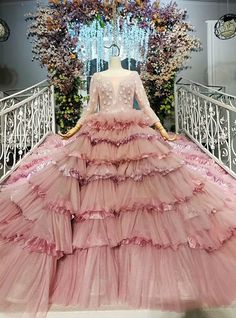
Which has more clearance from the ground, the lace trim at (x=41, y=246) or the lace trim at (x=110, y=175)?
the lace trim at (x=110, y=175)

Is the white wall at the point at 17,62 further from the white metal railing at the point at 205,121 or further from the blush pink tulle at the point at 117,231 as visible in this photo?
the blush pink tulle at the point at 117,231

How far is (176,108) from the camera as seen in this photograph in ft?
14.5

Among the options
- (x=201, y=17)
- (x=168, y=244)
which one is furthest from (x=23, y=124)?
(x=201, y=17)

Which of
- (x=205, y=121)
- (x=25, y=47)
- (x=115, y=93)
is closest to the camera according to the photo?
Result: (x=115, y=93)

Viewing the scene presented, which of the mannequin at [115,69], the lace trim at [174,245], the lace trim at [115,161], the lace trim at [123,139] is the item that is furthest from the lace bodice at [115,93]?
the lace trim at [174,245]

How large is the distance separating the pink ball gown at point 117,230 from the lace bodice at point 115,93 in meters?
0.43

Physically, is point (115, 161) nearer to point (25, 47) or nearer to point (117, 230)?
point (117, 230)

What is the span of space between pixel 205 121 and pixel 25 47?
306 centimetres

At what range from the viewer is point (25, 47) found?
5.11 m

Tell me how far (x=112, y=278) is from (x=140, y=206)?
34 centimetres

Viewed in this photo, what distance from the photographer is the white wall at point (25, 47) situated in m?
5.06

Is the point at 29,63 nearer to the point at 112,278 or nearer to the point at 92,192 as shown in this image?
the point at 92,192

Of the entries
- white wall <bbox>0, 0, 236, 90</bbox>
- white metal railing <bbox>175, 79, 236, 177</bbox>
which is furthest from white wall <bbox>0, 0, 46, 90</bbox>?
white metal railing <bbox>175, 79, 236, 177</bbox>

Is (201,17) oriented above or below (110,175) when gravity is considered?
above
